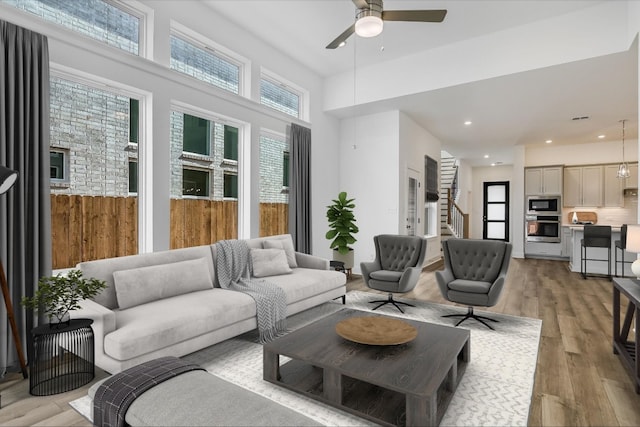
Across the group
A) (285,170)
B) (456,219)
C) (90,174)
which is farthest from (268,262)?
(456,219)

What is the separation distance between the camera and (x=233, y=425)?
4.17 feet

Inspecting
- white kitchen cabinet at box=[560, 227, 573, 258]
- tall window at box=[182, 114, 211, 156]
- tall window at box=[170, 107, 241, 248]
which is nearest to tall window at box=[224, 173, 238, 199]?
tall window at box=[170, 107, 241, 248]

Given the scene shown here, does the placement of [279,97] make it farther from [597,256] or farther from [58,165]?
[597,256]

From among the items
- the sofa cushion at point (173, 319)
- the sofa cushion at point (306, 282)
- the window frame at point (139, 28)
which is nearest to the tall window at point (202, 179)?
the window frame at point (139, 28)

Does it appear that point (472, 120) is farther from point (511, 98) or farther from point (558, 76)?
point (558, 76)

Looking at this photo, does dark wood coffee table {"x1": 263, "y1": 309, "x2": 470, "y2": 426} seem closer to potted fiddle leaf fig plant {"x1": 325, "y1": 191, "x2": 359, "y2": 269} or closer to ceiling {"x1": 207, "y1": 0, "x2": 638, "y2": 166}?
potted fiddle leaf fig plant {"x1": 325, "y1": 191, "x2": 359, "y2": 269}

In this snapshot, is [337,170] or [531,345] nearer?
[531,345]

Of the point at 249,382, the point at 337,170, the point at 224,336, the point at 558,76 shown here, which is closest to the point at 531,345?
the point at 249,382

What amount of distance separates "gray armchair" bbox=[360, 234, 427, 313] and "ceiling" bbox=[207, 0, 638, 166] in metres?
2.50

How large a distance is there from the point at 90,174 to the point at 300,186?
3078mm

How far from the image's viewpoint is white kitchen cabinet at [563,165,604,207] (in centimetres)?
856

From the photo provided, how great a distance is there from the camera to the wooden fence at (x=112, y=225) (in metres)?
3.32

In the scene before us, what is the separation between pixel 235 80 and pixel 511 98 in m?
4.38

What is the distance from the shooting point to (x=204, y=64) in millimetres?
4531
